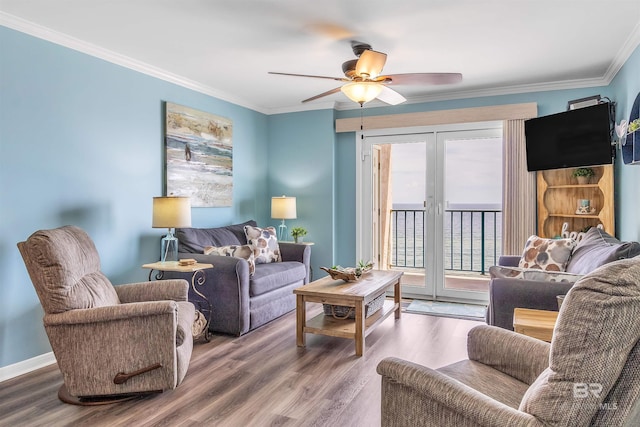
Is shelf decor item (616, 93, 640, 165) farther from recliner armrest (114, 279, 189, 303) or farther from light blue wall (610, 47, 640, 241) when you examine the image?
recliner armrest (114, 279, 189, 303)

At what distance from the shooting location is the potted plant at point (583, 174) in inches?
165

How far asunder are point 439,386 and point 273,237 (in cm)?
351

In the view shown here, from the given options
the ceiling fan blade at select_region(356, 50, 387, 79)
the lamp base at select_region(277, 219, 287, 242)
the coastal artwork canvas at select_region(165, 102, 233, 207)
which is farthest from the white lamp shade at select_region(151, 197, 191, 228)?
the lamp base at select_region(277, 219, 287, 242)

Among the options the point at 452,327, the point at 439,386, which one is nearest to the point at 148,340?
the point at 439,386

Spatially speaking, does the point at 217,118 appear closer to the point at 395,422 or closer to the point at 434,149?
the point at 434,149

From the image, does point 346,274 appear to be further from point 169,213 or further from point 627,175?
point 627,175

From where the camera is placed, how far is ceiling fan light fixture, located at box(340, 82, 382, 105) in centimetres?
308

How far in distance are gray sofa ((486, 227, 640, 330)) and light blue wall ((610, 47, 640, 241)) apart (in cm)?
66

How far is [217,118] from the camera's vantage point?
473 centimetres

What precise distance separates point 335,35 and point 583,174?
2.93 metres

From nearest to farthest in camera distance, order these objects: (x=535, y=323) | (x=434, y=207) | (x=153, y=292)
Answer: (x=535, y=323) → (x=153, y=292) → (x=434, y=207)

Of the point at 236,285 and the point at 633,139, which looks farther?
the point at 236,285

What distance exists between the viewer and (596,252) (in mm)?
2822

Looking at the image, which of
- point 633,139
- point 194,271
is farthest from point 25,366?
point 633,139
